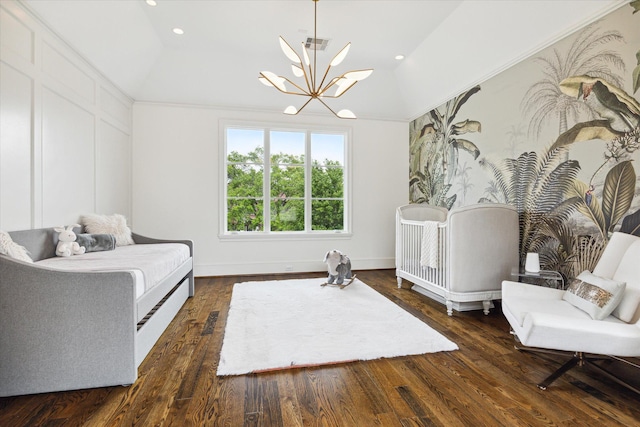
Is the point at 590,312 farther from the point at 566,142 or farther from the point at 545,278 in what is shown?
the point at 566,142

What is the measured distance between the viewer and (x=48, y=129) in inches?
106

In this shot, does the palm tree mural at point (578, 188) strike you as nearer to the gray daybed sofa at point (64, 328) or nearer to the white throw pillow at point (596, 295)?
the white throw pillow at point (596, 295)

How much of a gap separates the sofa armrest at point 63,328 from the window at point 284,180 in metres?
3.05

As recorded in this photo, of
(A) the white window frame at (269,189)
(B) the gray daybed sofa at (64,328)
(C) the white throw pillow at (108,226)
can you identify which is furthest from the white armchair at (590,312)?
(C) the white throw pillow at (108,226)

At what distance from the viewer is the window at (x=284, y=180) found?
15.9 feet

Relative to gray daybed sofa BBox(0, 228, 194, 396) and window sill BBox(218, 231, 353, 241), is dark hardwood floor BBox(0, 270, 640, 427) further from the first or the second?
window sill BBox(218, 231, 353, 241)

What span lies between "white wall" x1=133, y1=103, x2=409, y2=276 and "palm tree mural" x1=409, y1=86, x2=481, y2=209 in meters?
0.75

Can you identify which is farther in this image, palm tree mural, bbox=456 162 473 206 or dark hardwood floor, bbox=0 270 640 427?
palm tree mural, bbox=456 162 473 206

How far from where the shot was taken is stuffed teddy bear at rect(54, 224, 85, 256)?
264cm

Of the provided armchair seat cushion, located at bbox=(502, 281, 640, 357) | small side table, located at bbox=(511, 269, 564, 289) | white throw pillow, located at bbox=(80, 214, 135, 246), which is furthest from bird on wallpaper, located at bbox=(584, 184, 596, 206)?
white throw pillow, located at bbox=(80, 214, 135, 246)

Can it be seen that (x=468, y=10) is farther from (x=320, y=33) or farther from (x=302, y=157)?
(x=302, y=157)

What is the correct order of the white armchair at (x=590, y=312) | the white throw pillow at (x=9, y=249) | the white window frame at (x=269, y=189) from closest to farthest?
1. the white armchair at (x=590, y=312)
2. the white throw pillow at (x=9, y=249)
3. the white window frame at (x=269, y=189)

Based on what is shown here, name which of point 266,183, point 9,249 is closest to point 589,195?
point 266,183

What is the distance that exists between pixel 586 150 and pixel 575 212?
526 mm
